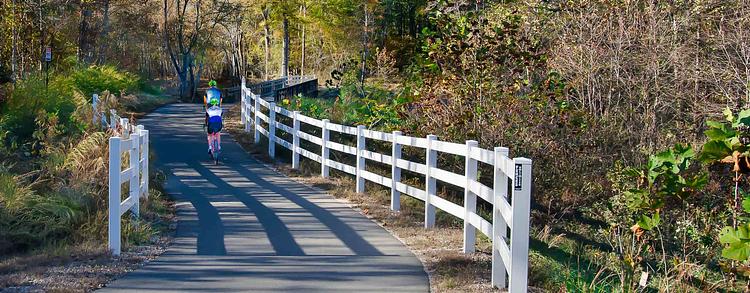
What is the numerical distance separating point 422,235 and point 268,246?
6.63 ft

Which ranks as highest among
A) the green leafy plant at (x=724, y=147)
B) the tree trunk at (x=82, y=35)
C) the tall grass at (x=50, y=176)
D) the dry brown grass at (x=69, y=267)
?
the tree trunk at (x=82, y=35)

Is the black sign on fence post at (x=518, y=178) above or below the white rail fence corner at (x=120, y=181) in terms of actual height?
above

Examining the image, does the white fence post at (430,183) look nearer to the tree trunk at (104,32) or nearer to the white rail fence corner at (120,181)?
the white rail fence corner at (120,181)

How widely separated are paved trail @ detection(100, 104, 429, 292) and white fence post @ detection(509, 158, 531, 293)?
1.42m

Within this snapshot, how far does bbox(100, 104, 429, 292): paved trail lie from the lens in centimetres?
884

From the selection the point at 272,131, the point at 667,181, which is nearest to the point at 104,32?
the point at 272,131

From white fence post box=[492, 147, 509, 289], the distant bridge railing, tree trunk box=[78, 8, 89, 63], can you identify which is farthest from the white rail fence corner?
tree trunk box=[78, 8, 89, 63]

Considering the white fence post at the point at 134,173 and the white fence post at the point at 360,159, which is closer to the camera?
the white fence post at the point at 134,173

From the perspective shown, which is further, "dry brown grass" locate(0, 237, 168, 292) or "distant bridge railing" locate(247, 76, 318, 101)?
"distant bridge railing" locate(247, 76, 318, 101)

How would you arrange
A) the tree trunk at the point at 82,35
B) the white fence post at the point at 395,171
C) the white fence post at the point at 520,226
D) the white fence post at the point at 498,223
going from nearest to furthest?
the white fence post at the point at 520,226, the white fence post at the point at 498,223, the white fence post at the point at 395,171, the tree trunk at the point at 82,35

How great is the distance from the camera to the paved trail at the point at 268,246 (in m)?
8.84

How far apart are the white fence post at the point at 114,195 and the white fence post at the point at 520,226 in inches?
170

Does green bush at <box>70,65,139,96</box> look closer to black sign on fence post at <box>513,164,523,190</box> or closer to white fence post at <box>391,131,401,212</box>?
white fence post at <box>391,131,401,212</box>

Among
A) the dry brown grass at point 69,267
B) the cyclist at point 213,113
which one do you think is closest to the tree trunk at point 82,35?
the cyclist at point 213,113
